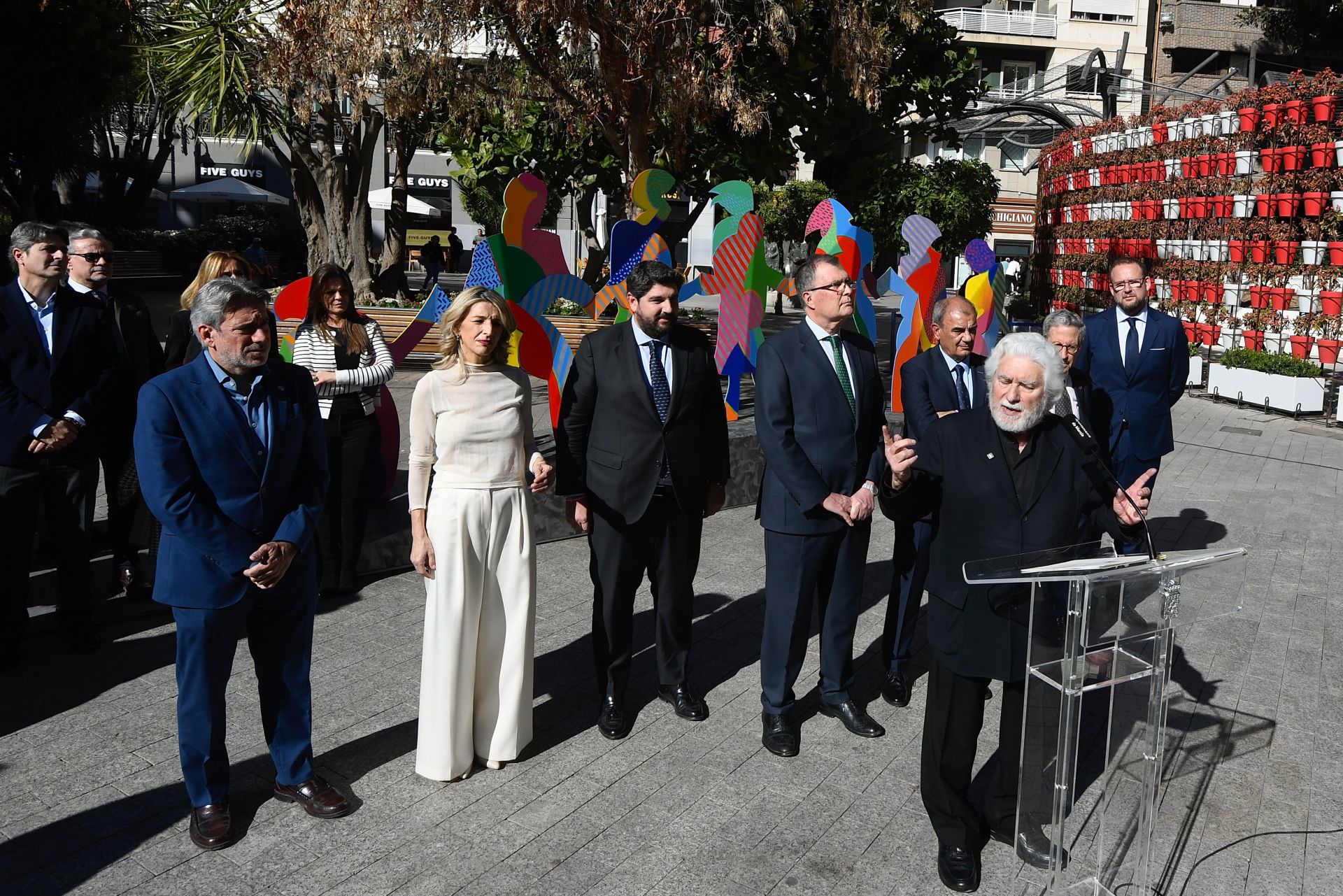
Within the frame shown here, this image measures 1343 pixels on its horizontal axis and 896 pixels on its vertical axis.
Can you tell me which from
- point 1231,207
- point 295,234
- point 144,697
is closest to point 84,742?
point 144,697

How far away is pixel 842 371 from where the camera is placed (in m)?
4.50

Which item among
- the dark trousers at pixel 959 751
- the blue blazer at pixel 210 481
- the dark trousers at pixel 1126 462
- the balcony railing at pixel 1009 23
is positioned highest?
the balcony railing at pixel 1009 23

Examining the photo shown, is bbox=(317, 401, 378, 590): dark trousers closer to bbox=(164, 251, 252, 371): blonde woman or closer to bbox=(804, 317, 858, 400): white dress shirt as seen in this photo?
bbox=(164, 251, 252, 371): blonde woman

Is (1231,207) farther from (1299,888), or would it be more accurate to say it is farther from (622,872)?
(622,872)

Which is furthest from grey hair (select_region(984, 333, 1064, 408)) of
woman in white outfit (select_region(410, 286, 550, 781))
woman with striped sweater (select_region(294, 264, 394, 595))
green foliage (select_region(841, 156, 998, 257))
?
green foliage (select_region(841, 156, 998, 257))

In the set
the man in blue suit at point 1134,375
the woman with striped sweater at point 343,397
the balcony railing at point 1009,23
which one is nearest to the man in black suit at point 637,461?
the woman with striped sweater at point 343,397

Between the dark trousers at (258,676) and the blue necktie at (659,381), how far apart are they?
1554 millimetres

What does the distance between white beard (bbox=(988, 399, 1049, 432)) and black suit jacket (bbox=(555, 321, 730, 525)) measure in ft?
4.96

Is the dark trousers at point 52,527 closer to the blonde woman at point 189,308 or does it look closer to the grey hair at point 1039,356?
the blonde woman at point 189,308

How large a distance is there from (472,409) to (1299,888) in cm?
320

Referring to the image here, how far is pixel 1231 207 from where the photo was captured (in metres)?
16.1

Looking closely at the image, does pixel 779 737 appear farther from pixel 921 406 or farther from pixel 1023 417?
pixel 1023 417

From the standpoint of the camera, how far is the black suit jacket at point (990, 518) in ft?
11.5

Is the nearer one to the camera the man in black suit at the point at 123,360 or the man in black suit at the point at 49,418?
the man in black suit at the point at 49,418
